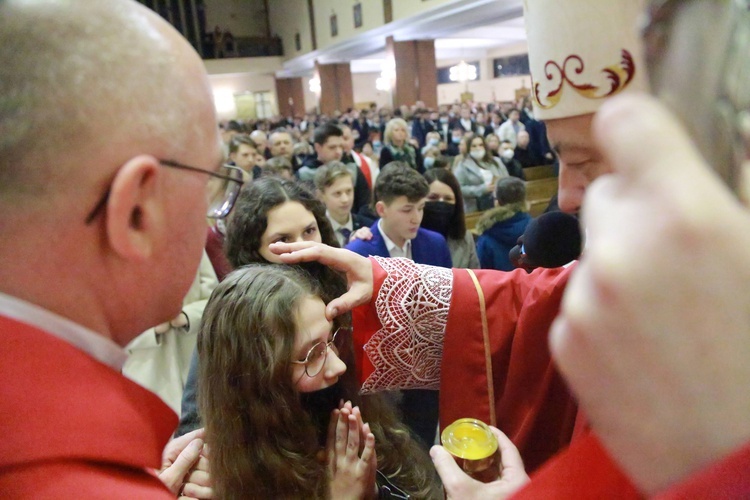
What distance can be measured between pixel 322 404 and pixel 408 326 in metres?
0.39

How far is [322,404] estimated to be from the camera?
1.63m

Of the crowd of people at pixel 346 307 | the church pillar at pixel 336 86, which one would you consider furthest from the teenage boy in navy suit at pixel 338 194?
the church pillar at pixel 336 86

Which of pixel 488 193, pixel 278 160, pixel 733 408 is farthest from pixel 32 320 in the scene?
pixel 488 193

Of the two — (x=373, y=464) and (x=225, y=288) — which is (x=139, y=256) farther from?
(x=373, y=464)

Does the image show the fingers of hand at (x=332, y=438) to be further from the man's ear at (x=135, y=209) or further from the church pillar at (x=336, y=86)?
the church pillar at (x=336, y=86)

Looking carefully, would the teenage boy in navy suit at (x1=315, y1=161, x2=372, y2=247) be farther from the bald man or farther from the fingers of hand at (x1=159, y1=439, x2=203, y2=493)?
the bald man

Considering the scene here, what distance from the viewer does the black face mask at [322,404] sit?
1.56 metres

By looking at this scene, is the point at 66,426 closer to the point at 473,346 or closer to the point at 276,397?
the point at 276,397

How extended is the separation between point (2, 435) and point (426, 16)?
1187 cm

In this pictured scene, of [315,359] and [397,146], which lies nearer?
[315,359]

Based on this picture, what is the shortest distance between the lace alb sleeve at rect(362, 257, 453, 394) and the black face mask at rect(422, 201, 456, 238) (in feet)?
6.55

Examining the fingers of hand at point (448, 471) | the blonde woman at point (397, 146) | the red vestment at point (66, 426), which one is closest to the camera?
the red vestment at point (66, 426)

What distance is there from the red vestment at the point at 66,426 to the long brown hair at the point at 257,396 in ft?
2.21

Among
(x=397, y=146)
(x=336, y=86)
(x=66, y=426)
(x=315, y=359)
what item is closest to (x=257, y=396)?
(x=315, y=359)
